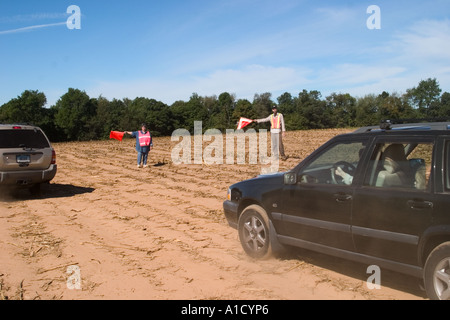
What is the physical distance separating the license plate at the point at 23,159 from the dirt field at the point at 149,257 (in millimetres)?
1016

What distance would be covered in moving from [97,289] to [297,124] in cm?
7949

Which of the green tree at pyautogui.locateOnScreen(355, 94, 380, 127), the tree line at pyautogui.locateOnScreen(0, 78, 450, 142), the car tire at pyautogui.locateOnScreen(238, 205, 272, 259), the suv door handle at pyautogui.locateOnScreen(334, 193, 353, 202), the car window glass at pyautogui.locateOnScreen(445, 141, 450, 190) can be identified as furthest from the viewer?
the tree line at pyautogui.locateOnScreen(0, 78, 450, 142)

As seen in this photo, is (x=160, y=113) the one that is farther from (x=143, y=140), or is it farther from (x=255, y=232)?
(x=255, y=232)

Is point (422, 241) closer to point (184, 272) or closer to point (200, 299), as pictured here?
point (200, 299)

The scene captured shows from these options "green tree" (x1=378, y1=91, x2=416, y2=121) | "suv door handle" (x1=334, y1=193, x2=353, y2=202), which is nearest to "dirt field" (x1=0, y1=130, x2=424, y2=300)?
"suv door handle" (x1=334, y1=193, x2=353, y2=202)

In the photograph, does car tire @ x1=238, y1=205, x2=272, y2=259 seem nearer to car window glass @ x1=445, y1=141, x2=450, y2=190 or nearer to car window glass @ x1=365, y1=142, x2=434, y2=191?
car window glass @ x1=365, y1=142, x2=434, y2=191

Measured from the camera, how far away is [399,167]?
4312 millimetres

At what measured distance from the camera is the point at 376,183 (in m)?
4.31

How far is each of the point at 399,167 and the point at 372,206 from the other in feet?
1.64

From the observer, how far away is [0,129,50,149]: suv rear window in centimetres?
1034

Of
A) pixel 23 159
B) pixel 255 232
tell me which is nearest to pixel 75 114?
pixel 23 159

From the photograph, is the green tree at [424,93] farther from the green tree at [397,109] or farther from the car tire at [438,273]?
the car tire at [438,273]

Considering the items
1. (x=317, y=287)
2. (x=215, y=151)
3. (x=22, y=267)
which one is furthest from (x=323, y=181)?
(x=215, y=151)

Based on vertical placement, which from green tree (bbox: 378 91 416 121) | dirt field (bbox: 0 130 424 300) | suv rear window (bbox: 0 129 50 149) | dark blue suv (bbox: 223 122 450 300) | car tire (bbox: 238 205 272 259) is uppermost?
green tree (bbox: 378 91 416 121)
